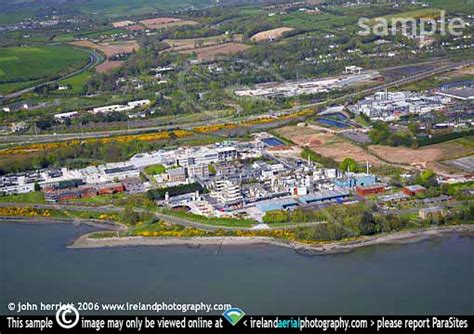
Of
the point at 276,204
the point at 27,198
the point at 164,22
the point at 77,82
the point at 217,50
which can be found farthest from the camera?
the point at 164,22

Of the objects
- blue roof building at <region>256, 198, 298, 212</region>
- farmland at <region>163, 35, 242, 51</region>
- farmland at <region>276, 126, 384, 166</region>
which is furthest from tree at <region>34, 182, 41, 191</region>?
farmland at <region>163, 35, 242, 51</region>

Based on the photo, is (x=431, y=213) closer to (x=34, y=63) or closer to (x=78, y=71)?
(x=78, y=71)

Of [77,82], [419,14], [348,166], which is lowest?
[77,82]

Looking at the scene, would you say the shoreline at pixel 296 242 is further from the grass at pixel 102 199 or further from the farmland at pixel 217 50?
the farmland at pixel 217 50

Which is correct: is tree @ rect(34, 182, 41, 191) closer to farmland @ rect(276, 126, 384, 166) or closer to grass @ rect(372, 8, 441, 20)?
farmland @ rect(276, 126, 384, 166)

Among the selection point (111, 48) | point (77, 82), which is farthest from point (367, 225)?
point (111, 48)

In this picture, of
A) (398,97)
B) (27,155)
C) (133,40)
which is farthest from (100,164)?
(133,40)

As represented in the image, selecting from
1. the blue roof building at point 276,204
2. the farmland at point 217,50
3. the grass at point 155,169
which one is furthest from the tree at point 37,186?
the farmland at point 217,50
